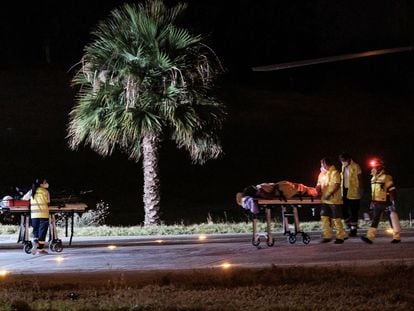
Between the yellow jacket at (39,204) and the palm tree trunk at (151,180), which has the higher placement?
the palm tree trunk at (151,180)

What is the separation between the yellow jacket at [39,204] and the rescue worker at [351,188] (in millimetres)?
6238

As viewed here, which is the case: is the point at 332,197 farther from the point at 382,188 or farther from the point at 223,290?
the point at 223,290

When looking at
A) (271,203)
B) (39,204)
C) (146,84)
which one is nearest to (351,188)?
(271,203)

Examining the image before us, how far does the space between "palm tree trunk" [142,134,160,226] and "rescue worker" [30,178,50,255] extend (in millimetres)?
8569

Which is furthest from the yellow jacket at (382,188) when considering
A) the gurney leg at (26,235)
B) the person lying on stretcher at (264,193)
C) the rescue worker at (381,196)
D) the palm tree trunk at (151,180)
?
the palm tree trunk at (151,180)

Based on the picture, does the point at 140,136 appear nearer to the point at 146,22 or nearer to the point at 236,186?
the point at 146,22

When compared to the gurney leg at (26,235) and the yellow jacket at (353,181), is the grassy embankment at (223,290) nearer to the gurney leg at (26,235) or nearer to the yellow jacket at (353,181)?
the gurney leg at (26,235)

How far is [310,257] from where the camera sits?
46.7ft

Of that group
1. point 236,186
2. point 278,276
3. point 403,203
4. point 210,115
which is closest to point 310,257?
point 278,276

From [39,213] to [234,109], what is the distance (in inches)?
1701

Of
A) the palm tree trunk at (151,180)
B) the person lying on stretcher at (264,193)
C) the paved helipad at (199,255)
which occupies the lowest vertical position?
the paved helipad at (199,255)

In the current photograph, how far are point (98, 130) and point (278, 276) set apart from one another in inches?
528

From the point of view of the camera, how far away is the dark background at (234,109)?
43125mm

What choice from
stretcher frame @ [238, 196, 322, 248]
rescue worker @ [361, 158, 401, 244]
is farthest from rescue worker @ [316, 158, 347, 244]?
rescue worker @ [361, 158, 401, 244]
